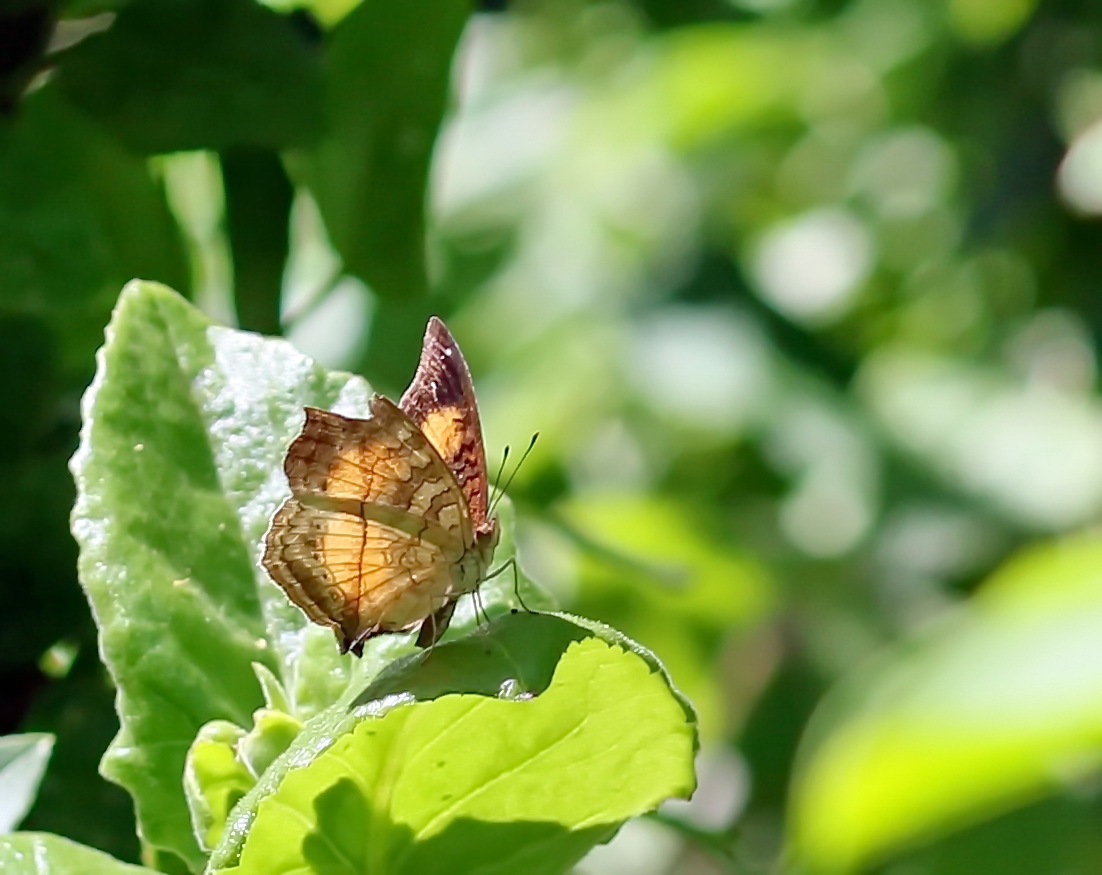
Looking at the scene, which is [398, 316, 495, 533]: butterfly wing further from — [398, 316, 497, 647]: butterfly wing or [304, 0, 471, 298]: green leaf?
[304, 0, 471, 298]: green leaf

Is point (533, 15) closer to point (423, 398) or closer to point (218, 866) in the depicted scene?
point (423, 398)

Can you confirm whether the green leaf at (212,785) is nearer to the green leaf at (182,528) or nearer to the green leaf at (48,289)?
the green leaf at (182,528)

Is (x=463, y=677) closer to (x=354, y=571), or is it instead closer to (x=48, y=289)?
(x=354, y=571)

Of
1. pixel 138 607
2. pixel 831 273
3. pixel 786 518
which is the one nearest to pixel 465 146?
pixel 831 273

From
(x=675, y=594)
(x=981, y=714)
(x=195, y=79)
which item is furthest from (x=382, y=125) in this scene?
(x=675, y=594)

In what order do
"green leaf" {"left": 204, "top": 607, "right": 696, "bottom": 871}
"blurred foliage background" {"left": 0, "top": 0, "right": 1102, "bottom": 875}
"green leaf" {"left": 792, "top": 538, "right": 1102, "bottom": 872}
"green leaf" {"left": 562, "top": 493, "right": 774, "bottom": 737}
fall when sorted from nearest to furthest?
"green leaf" {"left": 204, "top": 607, "right": 696, "bottom": 871} < "green leaf" {"left": 792, "top": 538, "right": 1102, "bottom": 872} < "blurred foliage background" {"left": 0, "top": 0, "right": 1102, "bottom": 875} < "green leaf" {"left": 562, "top": 493, "right": 774, "bottom": 737}

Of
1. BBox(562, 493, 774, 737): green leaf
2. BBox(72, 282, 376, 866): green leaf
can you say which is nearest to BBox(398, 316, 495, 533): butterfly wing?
BBox(72, 282, 376, 866): green leaf
